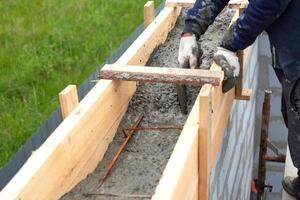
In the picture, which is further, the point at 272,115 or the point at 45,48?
the point at 272,115

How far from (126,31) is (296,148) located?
409 centimetres

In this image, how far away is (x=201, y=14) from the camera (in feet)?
10.4

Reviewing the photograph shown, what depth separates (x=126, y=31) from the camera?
21.7 ft

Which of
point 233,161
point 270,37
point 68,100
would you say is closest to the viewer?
point 68,100

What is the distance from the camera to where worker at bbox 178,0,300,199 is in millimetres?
2541

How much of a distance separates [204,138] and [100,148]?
22.6 inches

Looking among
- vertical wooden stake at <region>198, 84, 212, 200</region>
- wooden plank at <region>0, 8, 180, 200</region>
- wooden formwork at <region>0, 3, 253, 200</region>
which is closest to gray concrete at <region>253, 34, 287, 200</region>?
wooden formwork at <region>0, 3, 253, 200</region>

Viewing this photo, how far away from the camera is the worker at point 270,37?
100 inches

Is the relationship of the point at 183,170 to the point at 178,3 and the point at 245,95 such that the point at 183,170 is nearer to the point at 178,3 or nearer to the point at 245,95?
the point at 245,95

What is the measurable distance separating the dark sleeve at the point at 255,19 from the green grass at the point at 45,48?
2160 mm

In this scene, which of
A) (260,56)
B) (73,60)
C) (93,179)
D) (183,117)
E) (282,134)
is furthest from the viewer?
(282,134)

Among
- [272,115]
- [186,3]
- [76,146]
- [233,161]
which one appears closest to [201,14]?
[186,3]

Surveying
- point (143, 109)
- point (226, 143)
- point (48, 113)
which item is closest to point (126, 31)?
point (48, 113)

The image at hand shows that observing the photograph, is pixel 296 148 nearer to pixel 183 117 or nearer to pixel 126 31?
pixel 183 117
